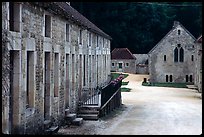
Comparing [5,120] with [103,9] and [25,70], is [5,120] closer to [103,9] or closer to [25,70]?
[25,70]

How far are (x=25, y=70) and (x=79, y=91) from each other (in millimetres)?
9282

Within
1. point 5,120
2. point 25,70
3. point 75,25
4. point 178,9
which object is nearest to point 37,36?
point 25,70

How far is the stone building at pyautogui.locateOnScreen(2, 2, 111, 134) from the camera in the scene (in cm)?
956

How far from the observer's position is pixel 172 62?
48219 mm

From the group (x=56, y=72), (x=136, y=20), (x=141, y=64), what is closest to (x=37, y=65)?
(x=56, y=72)

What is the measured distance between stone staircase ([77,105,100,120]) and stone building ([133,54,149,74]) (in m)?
42.2

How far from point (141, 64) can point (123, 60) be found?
124 inches

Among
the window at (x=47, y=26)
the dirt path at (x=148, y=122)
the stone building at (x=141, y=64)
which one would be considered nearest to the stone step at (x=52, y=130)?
the dirt path at (x=148, y=122)

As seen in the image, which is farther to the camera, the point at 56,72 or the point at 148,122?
the point at 148,122

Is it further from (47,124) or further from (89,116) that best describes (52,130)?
(89,116)

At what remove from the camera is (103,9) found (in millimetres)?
61781

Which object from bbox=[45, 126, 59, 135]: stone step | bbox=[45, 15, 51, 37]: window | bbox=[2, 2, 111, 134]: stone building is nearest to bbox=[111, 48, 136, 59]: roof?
bbox=[2, 2, 111, 134]: stone building

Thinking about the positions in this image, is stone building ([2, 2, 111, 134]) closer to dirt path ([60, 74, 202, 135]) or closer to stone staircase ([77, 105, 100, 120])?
stone staircase ([77, 105, 100, 120])

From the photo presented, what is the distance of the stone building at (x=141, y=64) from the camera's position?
59.8 meters
